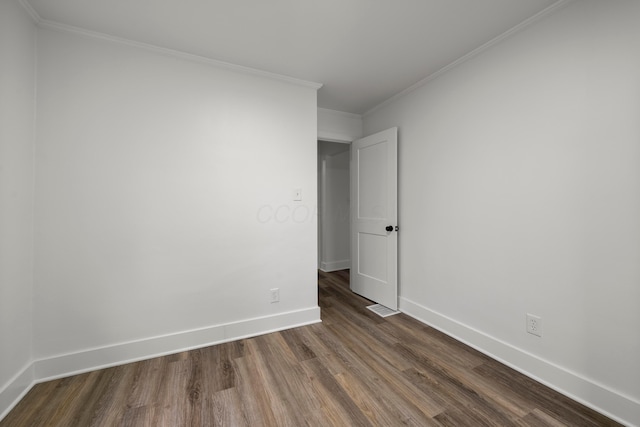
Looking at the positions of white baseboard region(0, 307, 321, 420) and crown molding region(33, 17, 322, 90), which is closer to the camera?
white baseboard region(0, 307, 321, 420)

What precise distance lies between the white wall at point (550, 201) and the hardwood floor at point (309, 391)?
0.28 m

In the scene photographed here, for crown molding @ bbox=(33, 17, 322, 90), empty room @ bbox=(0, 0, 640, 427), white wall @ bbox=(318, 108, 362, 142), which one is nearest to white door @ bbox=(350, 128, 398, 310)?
white wall @ bbox=(318, 108, 362, 142)

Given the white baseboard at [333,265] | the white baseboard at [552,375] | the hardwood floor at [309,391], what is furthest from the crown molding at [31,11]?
the white baseboard at [333,265]

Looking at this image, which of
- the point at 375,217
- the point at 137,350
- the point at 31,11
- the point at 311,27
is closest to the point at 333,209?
the point at 375,217

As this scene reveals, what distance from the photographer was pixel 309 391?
159 centimetres

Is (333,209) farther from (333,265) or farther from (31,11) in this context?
(31,11)

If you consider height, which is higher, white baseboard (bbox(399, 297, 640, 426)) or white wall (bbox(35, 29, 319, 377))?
white wall (bbox(35, 29, 319, 377))

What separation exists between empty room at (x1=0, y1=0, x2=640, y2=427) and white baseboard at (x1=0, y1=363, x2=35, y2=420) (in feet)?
0.04

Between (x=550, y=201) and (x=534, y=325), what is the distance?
2.76 ft

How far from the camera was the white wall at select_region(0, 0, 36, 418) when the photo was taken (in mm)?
1424

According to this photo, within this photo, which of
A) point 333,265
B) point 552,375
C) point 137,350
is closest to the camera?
point 552,375

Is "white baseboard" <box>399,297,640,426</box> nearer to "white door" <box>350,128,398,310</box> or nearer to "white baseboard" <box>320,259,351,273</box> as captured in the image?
"white door" <box>350,128,398,310</box>

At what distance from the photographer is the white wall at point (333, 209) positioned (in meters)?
4.69

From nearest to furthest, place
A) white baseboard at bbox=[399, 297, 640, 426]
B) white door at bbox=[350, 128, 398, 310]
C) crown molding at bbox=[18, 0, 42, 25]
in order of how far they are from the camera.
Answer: white baseboard at bbox=[399, 297, 640, 426], crown molding at bbox=[18, 0, 42, 25], white door at bbox=[350, 128, 398, 310]
